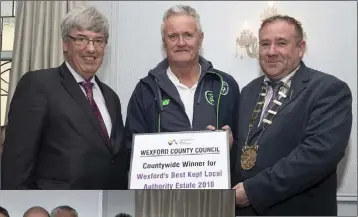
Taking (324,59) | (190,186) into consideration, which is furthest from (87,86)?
(324,59)

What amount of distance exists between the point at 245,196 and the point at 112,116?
0.81 meters

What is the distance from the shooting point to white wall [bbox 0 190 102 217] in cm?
164

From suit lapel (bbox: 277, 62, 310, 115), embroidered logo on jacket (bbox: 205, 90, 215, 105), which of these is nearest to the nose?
embroidered logo on jacket (bbox: 205, 90, 215, 105)

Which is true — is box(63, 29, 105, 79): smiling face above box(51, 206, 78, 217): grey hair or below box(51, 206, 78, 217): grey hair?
above

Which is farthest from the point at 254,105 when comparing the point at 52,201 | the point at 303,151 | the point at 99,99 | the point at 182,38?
the point at 52,201

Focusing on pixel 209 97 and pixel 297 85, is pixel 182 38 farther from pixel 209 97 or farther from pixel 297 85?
pixel 297 85

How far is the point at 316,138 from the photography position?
7.89 feet

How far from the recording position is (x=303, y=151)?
241 cm

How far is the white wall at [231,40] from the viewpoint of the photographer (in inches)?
143

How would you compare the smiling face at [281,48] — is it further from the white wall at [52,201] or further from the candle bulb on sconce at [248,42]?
the white wall at [52,201]

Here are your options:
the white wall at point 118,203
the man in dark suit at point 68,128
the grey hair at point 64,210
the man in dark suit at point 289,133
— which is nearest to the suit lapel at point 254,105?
the man in dark suit at point 289,133

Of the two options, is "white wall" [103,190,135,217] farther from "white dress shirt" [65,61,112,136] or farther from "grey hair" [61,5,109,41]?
"grey hair" [61,5,109,41]

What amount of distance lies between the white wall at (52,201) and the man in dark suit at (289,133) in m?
1.00

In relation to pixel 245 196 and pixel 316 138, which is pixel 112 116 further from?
pixel 316 138
